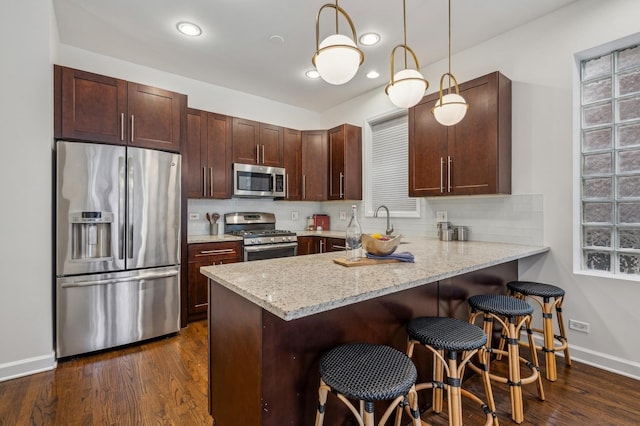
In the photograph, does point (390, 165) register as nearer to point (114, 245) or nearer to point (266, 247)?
point (266, 247)

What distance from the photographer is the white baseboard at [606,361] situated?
2.18 meters

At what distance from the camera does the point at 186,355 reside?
8.49ft

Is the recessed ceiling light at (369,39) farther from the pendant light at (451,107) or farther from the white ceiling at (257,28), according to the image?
the pendant light at (451,107)

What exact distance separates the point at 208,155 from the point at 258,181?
70cm

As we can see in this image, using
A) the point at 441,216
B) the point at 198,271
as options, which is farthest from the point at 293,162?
the point at 441,216

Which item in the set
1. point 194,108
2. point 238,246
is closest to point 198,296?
point 238,246

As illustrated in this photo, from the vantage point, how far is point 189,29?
9.24 ft

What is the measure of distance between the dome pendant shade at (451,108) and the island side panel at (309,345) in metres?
1.25

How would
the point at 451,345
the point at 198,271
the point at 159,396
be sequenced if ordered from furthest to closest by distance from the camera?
the point at 198,271
the point at 159,396
the point at 451,345

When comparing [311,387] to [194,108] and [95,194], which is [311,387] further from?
[194,108]

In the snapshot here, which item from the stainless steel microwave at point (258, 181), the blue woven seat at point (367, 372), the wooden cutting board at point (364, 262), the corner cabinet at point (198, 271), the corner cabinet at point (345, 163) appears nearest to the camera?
the blue woven seat at point (367, 372)

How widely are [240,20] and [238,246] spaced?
2.29m

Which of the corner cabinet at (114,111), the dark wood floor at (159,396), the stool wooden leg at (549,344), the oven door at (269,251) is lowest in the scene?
the dark wood floor at (159,396)

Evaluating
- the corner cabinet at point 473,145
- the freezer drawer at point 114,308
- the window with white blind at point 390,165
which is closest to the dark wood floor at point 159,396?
the freezer drawer at point 114,308
